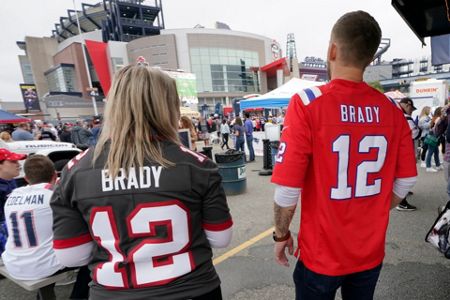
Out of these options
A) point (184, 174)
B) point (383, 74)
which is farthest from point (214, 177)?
point (383, 74)

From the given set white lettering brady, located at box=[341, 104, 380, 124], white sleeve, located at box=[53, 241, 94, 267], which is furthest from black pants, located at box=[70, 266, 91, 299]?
white lettering brady, located at box=[341, 104, 380, 124]

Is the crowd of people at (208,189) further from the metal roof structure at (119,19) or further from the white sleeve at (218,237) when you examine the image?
the metal roof structure at (119,19)

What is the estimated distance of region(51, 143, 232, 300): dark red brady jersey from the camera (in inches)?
43.1

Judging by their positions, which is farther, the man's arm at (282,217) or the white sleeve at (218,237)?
the man's arm at (282,217)

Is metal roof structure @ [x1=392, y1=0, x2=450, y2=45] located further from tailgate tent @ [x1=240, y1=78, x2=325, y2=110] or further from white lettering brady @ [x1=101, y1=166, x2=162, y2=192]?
tailgate tent @ [x1=240, y1=78, x2=325, y2=110]

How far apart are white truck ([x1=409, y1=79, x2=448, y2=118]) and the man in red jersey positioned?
719 inches

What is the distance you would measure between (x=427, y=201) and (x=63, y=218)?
19.8ft

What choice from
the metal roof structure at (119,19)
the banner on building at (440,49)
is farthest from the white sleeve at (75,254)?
the metal roof structure at (119,19)

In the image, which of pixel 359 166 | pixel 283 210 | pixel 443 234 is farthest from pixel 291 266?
pixel 359 166

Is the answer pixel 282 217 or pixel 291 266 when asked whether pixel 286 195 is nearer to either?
pixel 282 217

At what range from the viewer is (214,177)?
1198mm

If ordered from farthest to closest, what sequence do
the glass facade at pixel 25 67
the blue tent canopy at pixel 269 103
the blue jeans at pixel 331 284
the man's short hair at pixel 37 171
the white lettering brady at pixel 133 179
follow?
the glass facade at pixel 25 67 < the blue tent canopy at pixel 269 103 < the man's short hair at pixel 37 171 < the blue jeans at pixel 331 284 < the white lettering brady at pixel 133 179

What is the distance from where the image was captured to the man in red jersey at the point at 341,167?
4.33ft

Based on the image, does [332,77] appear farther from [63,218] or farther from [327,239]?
[63,218]
